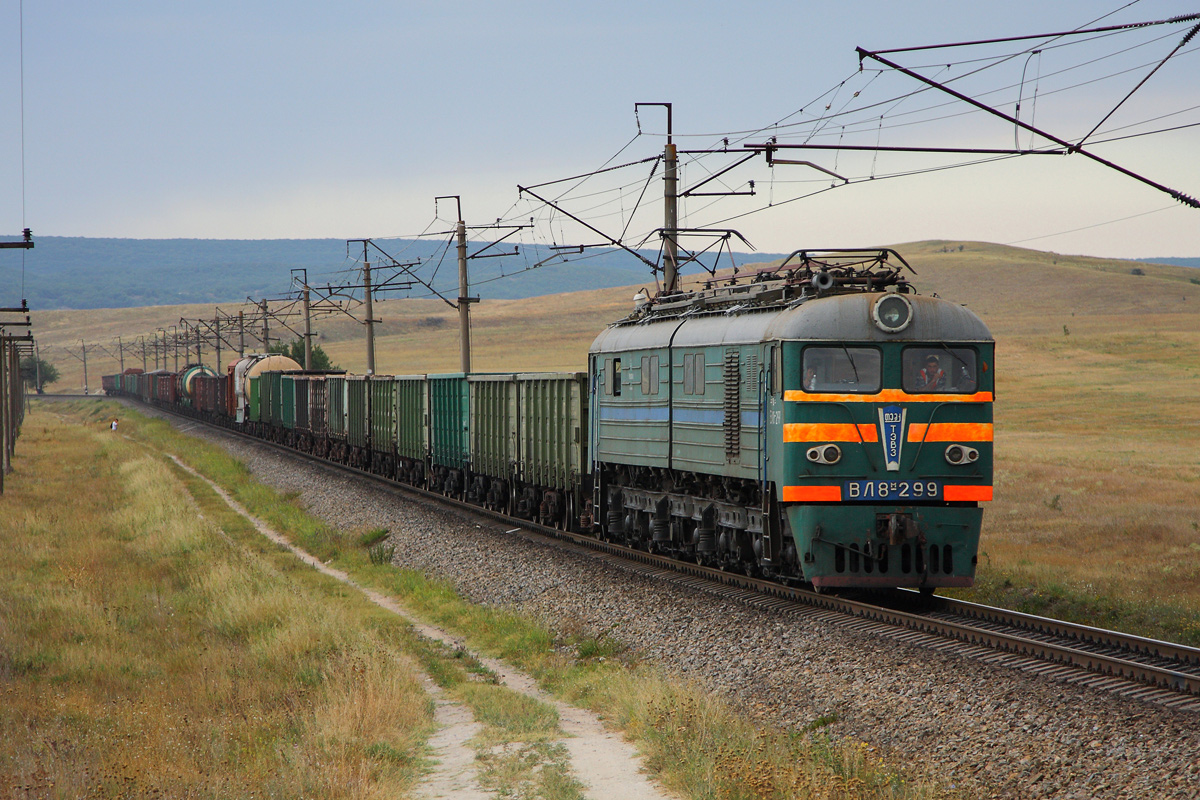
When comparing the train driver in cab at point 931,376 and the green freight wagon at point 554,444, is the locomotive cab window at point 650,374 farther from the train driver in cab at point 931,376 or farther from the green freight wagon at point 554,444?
the train driver in cab at point 931,376

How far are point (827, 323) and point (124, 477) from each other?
30860mm

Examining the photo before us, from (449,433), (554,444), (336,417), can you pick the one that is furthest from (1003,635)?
(336,417)

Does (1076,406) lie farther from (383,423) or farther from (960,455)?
(960,455)

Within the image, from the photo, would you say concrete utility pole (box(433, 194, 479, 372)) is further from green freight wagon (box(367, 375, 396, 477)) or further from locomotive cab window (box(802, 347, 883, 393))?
locomotive cab window (box(802, 347, 883, 393))

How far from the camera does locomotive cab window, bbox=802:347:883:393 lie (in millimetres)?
14367

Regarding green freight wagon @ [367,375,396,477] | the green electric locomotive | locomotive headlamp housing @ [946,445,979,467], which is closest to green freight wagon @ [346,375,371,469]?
green freight wagon @ [367,375,396,477]

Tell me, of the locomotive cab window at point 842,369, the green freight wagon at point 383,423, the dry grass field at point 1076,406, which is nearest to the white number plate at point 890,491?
the locomotive cab window at point 842,369

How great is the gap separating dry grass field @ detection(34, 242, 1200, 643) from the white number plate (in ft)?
8.48

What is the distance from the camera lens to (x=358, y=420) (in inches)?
1677

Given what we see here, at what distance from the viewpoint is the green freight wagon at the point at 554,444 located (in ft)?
75.0

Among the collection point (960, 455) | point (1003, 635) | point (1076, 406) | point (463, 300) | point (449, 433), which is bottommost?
point (1003, 635)

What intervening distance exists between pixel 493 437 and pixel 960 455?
619 inches

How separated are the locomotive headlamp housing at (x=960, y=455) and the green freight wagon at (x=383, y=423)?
84.9 ft

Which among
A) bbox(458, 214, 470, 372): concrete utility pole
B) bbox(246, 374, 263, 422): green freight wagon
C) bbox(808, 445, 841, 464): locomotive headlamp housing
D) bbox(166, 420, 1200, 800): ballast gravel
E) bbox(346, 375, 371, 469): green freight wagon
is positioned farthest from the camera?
bbox(246, 374, 263, 422): green freight wagon
